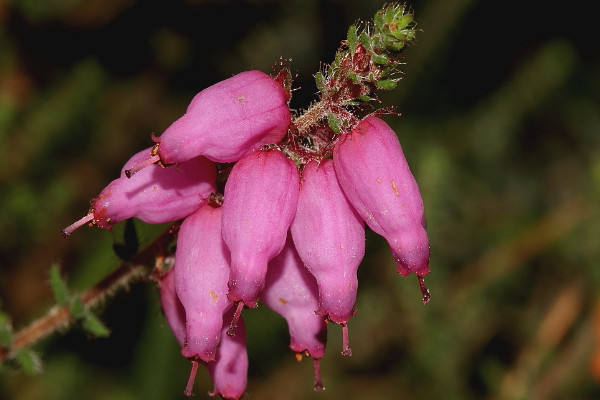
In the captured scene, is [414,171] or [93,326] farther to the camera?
[414,171]

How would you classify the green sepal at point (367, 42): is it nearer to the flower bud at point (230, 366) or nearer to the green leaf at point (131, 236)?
the flower bud at point (230, 366)

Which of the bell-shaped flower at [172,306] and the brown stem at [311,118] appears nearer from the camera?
the brown stem at [311,118]

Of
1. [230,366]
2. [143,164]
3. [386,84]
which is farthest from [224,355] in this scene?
[386,84]

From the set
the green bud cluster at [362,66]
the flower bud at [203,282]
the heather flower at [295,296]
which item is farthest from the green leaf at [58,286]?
the green bud cluster at [362,66]

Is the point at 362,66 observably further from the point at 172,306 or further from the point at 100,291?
the point at 100,291

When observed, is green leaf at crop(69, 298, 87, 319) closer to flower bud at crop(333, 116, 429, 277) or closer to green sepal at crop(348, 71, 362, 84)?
flower bud at crop(333, 116, 429, 277)

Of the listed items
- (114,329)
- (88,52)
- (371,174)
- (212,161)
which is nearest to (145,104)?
(88,52)

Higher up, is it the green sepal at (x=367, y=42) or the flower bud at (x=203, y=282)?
the green sepal at (x=367, y=42)
